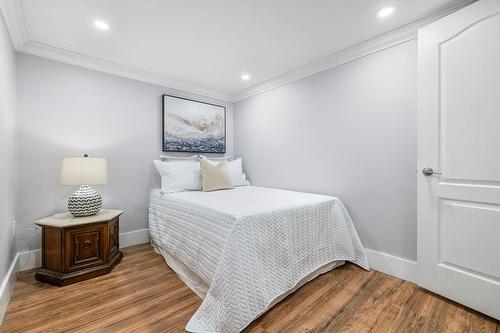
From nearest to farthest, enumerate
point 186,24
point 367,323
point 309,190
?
point 367,323
point 186,24
point 309,190

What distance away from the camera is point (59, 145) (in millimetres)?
2393

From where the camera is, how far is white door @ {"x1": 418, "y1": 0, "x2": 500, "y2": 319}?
1488 millimetres

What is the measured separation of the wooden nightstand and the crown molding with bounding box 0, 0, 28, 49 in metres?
1.66

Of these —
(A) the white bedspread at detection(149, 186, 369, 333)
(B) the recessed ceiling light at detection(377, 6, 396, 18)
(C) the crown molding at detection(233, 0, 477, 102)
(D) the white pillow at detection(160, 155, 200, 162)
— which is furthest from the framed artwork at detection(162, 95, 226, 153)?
(B) the recessed ceiling light at detection(377, 6, 396, 18)

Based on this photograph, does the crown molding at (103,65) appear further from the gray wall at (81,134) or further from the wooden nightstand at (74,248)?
the wooden nightstand at (74,248)

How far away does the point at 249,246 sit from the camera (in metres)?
1.54

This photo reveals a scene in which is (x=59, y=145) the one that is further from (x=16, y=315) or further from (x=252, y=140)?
(x=252, y=140)

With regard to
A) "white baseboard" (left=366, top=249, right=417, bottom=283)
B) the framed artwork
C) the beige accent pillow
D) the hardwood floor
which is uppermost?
the framed artwork

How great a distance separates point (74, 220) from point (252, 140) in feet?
8.03

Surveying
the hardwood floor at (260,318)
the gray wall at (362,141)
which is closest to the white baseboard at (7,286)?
the hardwood floor at (260,318)

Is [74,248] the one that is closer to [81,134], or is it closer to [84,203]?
[84,203]

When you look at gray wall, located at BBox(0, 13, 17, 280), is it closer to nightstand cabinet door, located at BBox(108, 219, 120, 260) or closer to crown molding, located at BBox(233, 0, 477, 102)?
nightstand cabinet door, located at BBox(108, 219, 120, 260)

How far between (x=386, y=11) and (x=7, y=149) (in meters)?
3.19

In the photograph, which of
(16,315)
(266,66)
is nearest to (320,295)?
(16,315)
